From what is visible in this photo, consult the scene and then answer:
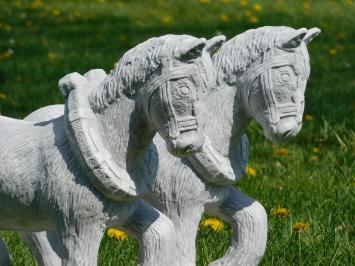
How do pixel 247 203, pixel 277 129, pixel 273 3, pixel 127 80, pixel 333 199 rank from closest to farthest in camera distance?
pixel 127 80, pixel 277 129, pixel 247 203, pixel 333 199, pixel 273 3

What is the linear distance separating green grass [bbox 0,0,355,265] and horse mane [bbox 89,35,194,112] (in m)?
1.14

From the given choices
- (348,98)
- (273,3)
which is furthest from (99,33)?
(348,98)

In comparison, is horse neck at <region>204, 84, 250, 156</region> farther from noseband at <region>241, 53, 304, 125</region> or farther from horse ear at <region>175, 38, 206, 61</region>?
horse ear at <region>175, 38, 206, 61</region>

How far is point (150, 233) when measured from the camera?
2.38 meters

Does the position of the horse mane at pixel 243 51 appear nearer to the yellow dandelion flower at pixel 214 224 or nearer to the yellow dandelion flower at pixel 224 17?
the yellow dandelion flower at pixel 214 224

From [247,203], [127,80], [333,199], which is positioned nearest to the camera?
[127,80]

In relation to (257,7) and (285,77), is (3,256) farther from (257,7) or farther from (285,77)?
(257,7)

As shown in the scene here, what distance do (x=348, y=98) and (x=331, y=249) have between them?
2915mm

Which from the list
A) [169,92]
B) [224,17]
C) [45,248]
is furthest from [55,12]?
[169,92]

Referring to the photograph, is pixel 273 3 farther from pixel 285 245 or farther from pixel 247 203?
pixel 247 203

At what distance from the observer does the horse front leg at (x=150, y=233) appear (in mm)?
2377

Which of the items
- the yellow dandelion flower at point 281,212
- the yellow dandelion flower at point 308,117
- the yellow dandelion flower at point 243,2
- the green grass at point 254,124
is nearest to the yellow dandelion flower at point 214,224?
the green grass at point 254,124

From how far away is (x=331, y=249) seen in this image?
3367 millimetres

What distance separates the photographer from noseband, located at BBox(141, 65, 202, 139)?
2.18m
